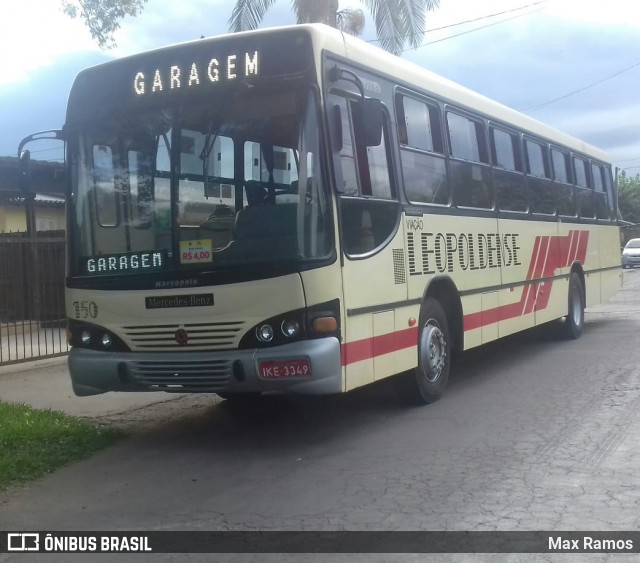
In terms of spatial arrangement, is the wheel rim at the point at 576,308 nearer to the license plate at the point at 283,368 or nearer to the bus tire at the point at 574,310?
the bus tire at the point at 574,310

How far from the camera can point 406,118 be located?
862 cm

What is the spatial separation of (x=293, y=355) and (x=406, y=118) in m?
3.12

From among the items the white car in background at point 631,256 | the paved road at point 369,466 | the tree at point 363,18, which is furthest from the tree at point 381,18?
the white car in background at point 631,256

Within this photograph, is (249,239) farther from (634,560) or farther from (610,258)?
(610,258)

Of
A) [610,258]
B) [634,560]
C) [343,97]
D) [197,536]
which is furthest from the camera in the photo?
[610,258]

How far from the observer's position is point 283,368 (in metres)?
6.77

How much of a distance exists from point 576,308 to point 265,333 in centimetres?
863

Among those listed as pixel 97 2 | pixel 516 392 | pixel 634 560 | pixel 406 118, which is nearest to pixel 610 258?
pixel 516 392

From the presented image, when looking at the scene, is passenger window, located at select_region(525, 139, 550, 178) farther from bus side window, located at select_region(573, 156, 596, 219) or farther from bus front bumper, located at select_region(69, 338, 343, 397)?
bus front bumper, located at select_region(69, 338, 343, 397)

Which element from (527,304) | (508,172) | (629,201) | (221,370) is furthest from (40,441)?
(629,201)

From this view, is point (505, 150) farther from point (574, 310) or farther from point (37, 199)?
point (37, 199)

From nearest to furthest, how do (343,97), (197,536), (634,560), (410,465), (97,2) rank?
(634,560)
(197,536)
(410,465)
(343,97)
(97,2)

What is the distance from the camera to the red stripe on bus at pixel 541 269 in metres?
10.2

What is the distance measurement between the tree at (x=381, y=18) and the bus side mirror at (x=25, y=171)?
11.6 m
